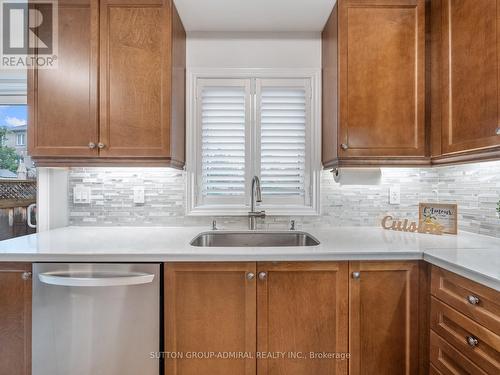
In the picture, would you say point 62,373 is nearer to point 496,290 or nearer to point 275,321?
point 275,321

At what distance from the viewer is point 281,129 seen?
2.02 m

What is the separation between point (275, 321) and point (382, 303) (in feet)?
1.77

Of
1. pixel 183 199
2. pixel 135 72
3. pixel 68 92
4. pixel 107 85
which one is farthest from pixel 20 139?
pixel 183 199

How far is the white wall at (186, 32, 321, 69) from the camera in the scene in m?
2.01

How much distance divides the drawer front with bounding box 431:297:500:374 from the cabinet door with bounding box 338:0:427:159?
0.88 meters

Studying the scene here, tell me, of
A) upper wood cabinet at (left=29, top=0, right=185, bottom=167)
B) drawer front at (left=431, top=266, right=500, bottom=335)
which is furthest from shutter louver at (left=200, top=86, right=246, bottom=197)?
drawer front at (left=431, top=266, right=500, bottom=335)

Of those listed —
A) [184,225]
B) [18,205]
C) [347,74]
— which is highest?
[347,74]

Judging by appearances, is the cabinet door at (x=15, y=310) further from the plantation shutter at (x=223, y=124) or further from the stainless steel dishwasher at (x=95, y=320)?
the plantation shutter at (x=223, y=124)

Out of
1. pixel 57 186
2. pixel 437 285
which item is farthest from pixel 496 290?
pixel 57 186

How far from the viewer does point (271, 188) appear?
204 cm

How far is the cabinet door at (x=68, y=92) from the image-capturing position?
63.3 inches

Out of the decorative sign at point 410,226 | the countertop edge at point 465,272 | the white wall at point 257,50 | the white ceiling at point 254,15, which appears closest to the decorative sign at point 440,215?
the decorative sign at point 410,226

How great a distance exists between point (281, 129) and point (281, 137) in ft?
0.19

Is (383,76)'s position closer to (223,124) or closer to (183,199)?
(223,124)
